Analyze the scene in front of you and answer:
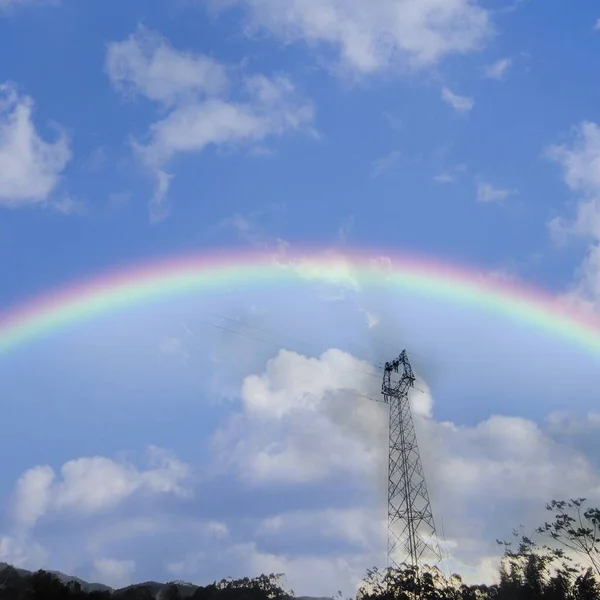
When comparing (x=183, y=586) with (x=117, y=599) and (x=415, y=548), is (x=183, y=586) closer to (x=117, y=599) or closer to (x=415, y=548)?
(x=117, y=599)

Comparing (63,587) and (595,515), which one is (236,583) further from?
(595,515)

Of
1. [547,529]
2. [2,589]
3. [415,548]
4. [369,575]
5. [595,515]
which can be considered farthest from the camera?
[2,589]

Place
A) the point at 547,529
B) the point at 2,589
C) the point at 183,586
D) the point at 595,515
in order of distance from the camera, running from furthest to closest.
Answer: the point at 183,586 → the point at 2,589 → the point at 547,529 → the point at 595,515

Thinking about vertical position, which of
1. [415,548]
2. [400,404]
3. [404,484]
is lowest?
[415,548]

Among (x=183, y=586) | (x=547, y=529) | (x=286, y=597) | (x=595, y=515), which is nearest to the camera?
(x=595, y=515)

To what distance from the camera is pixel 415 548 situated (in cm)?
4197

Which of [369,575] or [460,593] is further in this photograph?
[369,575]

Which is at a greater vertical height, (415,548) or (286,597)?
(286,597)

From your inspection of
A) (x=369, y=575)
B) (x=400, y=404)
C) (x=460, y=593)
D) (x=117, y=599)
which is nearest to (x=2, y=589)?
(x=117, y=599)

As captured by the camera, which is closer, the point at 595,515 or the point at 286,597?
the point at 595,515

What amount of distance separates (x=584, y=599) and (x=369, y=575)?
2350 cm

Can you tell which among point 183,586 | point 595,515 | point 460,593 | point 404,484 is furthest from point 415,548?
point 183,586

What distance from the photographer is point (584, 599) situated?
191 feet

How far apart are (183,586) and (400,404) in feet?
415
